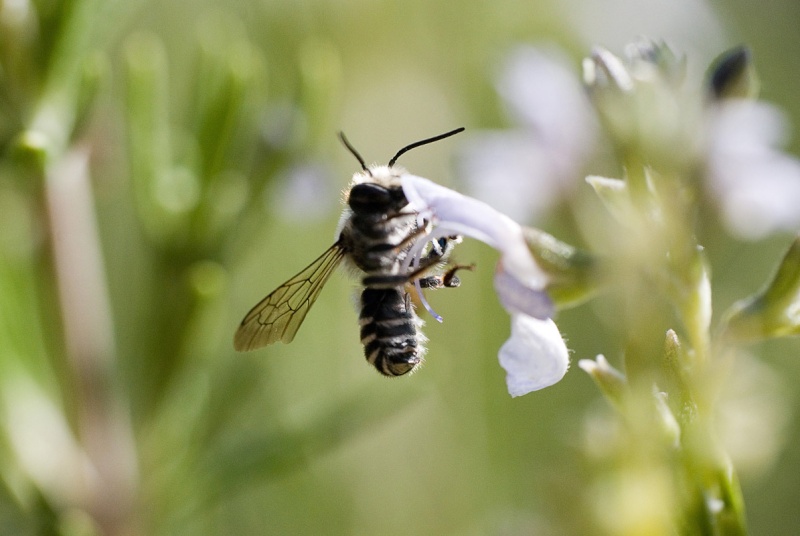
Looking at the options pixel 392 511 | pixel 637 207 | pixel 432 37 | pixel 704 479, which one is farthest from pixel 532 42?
pixel 704 479

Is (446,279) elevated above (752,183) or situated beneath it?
elevated above

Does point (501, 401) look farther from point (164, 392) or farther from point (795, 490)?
point (164, 392)

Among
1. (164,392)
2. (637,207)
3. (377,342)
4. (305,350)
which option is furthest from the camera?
(305,350)

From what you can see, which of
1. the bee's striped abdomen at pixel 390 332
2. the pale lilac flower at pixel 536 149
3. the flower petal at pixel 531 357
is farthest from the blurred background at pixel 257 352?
the flower petal at pixel 531 357

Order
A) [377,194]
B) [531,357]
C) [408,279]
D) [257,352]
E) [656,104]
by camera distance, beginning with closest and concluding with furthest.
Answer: [531,357], [656,104], [408,279], [377,194], [257,352]

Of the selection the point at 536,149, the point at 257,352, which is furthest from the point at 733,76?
the point at 257,352

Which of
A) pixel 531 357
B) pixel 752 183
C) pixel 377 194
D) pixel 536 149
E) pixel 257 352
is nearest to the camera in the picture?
pixel 531 357

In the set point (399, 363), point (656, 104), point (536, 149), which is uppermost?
point (656, 104)

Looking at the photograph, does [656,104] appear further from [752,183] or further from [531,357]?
[752,183]

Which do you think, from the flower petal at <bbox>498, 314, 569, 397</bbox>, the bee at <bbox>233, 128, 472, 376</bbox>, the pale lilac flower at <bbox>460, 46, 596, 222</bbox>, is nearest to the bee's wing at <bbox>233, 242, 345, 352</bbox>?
the bee at <bbox>233, 128, 472, 376</bbox>
